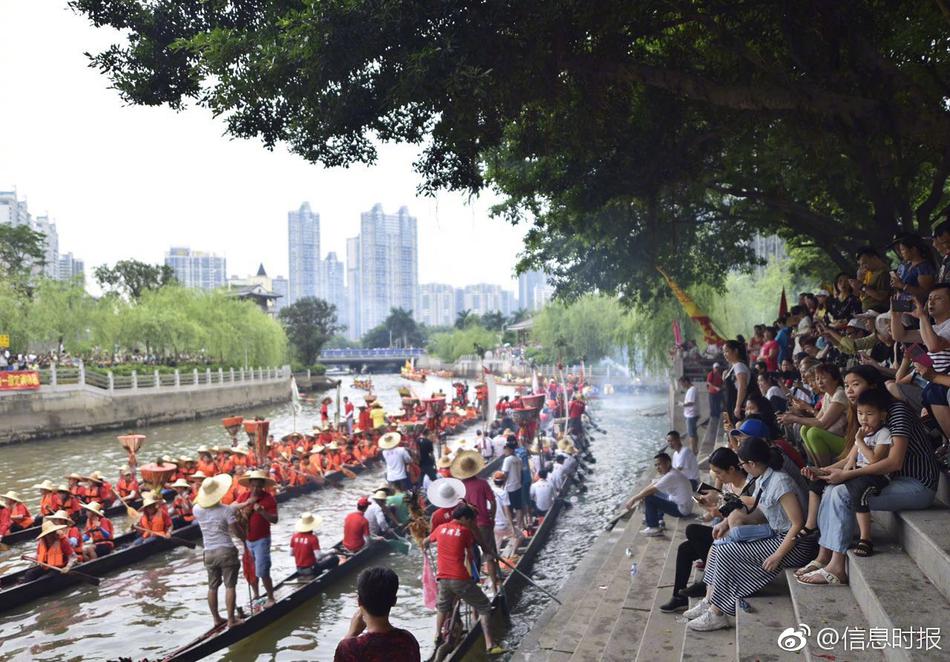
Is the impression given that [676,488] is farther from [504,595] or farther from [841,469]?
[841,469]

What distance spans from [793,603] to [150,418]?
3527 cm

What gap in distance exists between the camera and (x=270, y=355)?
170ft

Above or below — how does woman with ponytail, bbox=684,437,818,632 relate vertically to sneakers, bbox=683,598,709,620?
above

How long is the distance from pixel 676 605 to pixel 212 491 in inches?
197

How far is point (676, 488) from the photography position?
31.0 feet

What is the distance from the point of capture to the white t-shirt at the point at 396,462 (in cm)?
1312

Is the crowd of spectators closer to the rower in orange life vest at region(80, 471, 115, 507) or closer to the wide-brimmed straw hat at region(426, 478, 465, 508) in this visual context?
the wide-brimmed straw hat at region(426, 478, 465, 508)

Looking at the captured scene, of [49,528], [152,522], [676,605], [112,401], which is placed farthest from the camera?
[112,401]

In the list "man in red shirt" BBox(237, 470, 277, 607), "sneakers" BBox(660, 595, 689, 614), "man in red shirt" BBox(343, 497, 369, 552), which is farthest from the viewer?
"man in red shirt" BBox(343, 497, 369, 552)

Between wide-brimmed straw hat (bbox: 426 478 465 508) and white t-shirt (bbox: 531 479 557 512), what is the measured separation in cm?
502

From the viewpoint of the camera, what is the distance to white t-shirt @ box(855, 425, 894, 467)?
4.50m

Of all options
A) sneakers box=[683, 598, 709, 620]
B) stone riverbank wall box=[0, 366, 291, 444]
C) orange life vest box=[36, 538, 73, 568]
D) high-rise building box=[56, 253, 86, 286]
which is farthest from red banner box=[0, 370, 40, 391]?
high-rise building box=[56, 253, 86, 286]

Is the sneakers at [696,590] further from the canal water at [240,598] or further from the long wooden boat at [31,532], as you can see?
the long wooden boat at [31,532]

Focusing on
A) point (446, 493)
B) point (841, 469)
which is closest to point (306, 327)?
point (446, 493)
